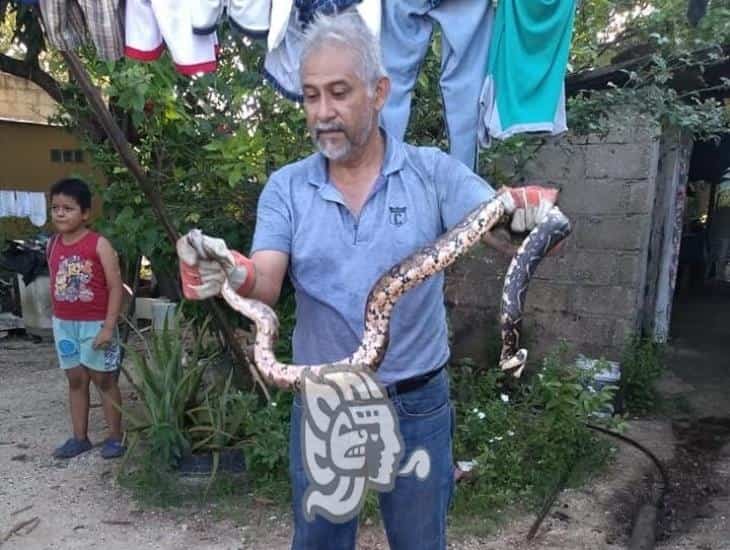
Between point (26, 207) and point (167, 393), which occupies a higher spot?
point (26, 207)

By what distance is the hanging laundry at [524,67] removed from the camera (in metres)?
3.38

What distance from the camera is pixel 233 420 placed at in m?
4.32

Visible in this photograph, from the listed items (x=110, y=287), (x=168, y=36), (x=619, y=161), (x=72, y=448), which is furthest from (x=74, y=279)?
(x=619, y=161)

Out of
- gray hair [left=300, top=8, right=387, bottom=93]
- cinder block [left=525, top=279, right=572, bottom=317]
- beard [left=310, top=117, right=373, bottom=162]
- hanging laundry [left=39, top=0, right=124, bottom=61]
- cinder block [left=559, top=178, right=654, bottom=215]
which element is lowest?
cinder block [left=525, top=279, right=572, bottom=317]

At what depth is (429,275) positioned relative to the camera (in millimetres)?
1978

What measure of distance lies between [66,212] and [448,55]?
98.1 inches

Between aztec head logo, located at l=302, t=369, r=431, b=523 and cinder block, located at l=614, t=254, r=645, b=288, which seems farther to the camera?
cinder block, located at l=614, t=254, r=645, b=288

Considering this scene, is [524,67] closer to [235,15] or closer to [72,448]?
[235,15]

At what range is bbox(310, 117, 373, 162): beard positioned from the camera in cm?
200

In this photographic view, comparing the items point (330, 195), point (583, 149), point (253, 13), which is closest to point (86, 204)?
point (253, 13)

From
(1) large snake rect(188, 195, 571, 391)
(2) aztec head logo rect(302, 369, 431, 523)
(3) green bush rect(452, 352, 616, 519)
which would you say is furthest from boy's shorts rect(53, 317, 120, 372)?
(1) large snake rect(188, 195, 571, 391)

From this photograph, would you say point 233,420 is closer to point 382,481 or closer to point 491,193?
point 382,481

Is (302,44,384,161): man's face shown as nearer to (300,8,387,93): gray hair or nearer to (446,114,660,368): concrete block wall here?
(300,8,387,93): gray hair

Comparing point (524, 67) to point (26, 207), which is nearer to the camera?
point (524, 67)
